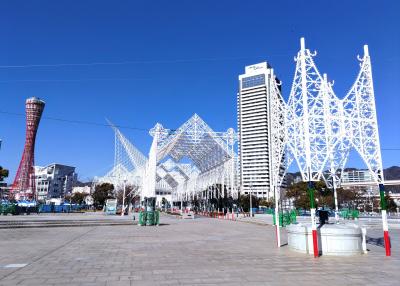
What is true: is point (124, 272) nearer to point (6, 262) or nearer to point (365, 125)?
point (6, 262)

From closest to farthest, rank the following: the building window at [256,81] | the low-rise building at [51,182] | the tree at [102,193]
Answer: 1. the building window at [256,81]
2. the tree at [102,193]
3. the low-rise building at [51,182]

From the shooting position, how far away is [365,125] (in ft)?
42.5

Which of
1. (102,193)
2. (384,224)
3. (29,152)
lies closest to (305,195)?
(102,193)

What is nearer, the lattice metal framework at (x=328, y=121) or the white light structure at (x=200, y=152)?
the lattice metal framework at (x=328, y=121)

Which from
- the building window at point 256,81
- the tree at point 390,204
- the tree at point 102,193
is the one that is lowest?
the tree at point 390,204

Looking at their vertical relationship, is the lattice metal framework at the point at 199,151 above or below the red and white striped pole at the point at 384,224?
above

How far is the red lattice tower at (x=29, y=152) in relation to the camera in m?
101

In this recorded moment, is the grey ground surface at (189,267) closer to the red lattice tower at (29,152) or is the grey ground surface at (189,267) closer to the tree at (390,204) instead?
the tree at (390,204)

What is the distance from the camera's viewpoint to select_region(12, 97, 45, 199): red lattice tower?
101188 millimetres

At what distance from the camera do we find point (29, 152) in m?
102

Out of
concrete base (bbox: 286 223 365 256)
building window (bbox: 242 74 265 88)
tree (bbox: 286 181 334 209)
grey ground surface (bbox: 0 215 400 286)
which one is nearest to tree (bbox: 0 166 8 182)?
grey ground surface (bbox: 0 215 400 286)

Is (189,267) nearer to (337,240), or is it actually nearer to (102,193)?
(337,240)

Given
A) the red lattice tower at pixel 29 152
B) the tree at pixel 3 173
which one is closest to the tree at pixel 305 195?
the tree at pixel 3 173

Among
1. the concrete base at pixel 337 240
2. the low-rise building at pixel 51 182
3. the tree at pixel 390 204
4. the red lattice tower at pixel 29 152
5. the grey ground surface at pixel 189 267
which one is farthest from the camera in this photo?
the low-rise building at pixel 51 182
